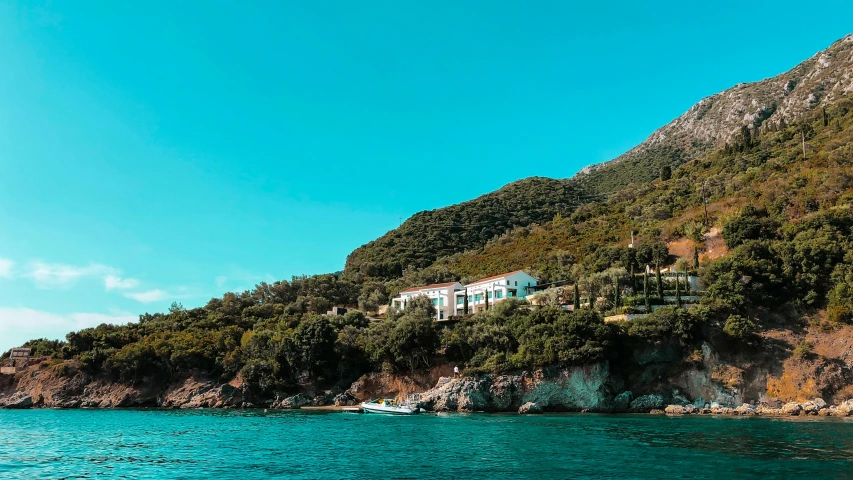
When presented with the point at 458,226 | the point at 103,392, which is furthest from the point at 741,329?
the point at 458,226

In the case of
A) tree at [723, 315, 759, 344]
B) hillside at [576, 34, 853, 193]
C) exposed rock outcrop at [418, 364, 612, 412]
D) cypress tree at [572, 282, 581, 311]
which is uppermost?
hillside at [576, 34, 853, 193]

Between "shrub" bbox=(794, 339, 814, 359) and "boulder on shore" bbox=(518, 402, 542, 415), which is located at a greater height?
"shrub" bbox=(794, 339, 814, 359)

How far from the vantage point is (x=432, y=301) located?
82.5m

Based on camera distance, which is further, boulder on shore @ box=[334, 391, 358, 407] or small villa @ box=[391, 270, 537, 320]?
small villa @ box=[391, 270, 537, 320]

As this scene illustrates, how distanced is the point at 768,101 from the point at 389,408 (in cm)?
15390

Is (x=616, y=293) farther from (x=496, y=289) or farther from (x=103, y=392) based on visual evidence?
(x=103, y=392)

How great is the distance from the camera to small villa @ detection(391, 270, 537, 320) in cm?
7838

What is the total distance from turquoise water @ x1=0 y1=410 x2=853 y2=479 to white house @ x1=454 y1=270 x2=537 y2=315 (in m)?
31.0

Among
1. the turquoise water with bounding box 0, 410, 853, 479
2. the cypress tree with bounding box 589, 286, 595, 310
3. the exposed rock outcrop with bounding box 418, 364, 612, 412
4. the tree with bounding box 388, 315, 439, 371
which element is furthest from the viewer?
the cypress tree with bounding box 589, 286, 595, 310

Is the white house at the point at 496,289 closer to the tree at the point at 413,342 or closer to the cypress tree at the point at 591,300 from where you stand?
the cypress tree at the point at 591,300

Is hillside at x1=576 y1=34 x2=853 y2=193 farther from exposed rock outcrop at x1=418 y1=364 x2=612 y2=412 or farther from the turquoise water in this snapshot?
the turquoise water

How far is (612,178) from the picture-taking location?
170 meters

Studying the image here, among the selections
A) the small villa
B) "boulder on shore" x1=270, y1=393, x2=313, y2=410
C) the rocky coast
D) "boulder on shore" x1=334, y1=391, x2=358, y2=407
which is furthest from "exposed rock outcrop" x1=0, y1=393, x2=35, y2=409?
the small villa

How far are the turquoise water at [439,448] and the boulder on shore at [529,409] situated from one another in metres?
7.50
